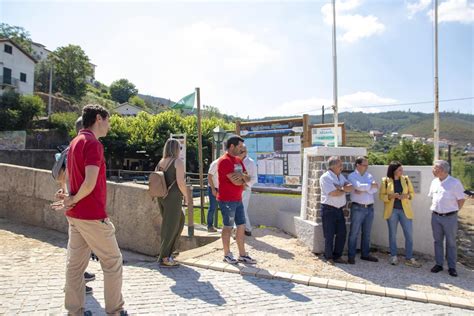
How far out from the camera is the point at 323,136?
7832 mm

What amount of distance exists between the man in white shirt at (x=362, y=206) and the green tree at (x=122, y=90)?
103m

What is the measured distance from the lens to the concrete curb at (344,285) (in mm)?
4223

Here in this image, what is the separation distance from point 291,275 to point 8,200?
6.27 meters

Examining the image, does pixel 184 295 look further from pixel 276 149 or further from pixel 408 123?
pixel 408 123

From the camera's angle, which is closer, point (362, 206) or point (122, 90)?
point (362, 206)

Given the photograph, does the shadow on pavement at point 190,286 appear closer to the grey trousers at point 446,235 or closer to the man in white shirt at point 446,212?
the man in white shirt at point 446,212

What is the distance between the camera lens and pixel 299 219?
6.74m

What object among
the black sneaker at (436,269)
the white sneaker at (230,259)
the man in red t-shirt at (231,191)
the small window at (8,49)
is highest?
the small window at (8,49)

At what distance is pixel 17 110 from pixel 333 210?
4482 centimetres

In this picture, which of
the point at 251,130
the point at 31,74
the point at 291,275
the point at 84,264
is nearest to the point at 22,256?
the point at 84,264

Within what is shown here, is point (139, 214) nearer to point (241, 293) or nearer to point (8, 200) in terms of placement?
point (241, 293)

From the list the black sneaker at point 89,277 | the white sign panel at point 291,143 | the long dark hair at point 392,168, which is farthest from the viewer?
the white sign panel at point 291,143

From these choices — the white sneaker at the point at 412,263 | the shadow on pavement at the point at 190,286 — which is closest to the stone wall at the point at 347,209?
the white sneaker at the point at 412,263

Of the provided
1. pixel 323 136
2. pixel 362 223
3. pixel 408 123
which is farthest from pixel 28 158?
pixel 408 123
